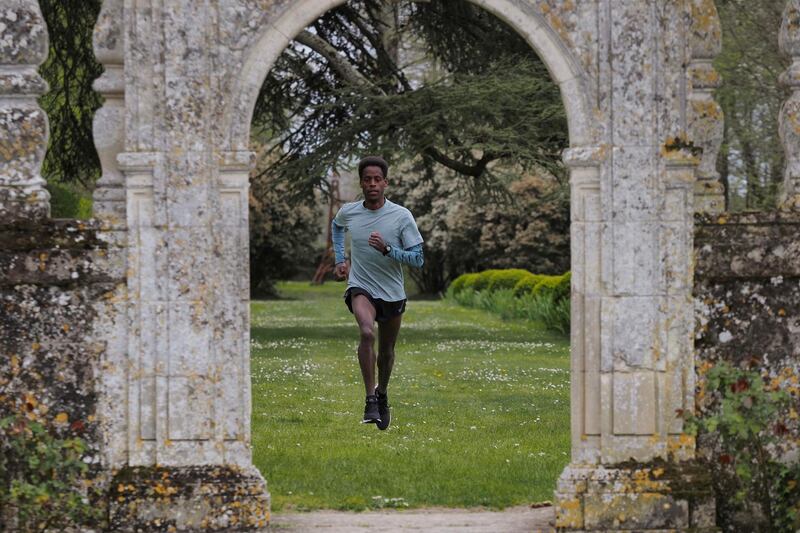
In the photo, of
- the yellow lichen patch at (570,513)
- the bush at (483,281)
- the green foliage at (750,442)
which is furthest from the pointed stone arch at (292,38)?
the bush at (483,281)

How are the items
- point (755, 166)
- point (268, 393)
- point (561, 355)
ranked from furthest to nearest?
point (755, 166), point (561, 355), point (268, 393)

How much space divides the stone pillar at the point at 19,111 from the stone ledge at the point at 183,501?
1.37m

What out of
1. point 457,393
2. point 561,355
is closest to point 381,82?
point 561,355

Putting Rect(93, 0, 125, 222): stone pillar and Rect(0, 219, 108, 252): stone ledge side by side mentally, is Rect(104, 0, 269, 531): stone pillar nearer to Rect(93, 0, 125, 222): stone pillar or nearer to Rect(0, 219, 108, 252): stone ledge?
Rect(93, 0, 125, 222): stone pillar

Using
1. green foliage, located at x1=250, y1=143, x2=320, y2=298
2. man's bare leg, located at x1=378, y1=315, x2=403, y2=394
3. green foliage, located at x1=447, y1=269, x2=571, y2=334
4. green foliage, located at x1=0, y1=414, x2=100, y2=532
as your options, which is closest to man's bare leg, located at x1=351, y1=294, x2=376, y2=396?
man's bare leg, located at x1=378, y1=315, x2=403, y2=394

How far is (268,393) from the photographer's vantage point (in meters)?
12.4

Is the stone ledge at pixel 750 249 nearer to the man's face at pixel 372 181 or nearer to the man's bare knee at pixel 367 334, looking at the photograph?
the man's bare knee at pixel 367 334

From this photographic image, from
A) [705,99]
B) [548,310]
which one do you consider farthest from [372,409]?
[548,310]

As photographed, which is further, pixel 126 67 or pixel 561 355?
pixel 561 355

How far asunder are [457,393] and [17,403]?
7.15 m

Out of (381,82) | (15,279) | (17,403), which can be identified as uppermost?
(381,82)

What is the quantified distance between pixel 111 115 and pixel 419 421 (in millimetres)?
5281

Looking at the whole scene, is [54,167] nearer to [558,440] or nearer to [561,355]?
[561,355]

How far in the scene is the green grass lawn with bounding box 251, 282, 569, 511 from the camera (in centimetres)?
761
